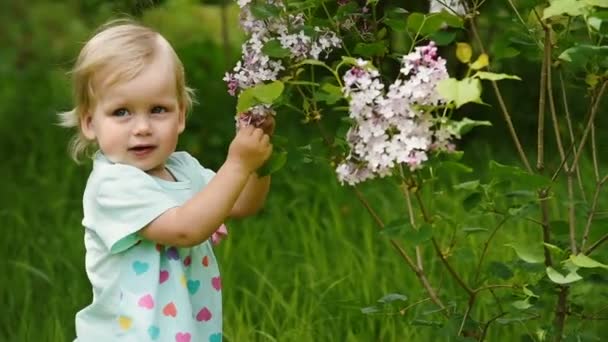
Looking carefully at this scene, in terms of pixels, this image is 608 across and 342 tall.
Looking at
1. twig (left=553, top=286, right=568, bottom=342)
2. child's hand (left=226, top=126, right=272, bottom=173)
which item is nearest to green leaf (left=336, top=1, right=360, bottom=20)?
child's hand (left=226, top=126, right=272, bottom=173)

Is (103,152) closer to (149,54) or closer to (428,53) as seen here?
(149,54)

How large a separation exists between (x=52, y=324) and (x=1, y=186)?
1.39 metres

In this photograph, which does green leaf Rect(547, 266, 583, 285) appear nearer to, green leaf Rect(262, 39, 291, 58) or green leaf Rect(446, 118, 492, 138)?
green leaf Rect(446, 118, 492, 138)

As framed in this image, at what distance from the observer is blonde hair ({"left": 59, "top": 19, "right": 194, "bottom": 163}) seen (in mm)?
2475

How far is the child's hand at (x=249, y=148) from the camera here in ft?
7.93

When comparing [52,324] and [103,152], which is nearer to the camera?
[103,152]

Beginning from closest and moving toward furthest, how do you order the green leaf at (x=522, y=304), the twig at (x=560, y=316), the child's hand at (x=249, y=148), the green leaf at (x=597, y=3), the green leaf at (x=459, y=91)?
the green leaf at (x=459, y=91) < the green leaf at (x=597, y=3) < the child's hand at (x=249, y=148) < the green leaf at (x=522, y=304) < the twig at (x=560, y=316)

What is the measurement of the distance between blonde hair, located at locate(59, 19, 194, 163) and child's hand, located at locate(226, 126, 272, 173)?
211 mm

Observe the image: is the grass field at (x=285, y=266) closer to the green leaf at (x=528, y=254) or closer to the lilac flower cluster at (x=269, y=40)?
the green leaf at (x=528, y=254)

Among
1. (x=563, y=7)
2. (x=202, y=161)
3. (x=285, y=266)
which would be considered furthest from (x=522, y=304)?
(x=202, y=161)

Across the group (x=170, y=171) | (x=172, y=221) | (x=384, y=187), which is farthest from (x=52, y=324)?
(x=384, y=187)

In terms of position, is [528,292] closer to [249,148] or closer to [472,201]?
[472,201]

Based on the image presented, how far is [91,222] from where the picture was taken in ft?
8.28

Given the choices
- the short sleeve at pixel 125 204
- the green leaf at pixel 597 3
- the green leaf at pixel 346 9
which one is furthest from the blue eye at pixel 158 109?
the green leaf at pixel 597 3
